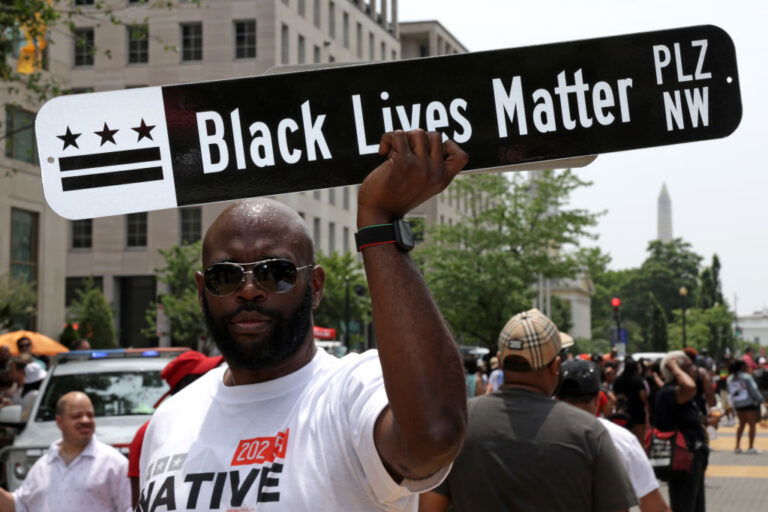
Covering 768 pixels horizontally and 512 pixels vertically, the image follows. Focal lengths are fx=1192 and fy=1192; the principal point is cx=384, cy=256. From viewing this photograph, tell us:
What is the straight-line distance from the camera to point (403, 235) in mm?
2252

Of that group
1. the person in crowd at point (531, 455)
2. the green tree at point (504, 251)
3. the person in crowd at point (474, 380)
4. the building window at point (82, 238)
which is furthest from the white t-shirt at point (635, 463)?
the building window at point (82, 238)

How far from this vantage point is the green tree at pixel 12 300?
24.9 metres

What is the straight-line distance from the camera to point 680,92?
8.27 feet

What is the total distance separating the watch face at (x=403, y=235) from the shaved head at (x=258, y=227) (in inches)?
21.9

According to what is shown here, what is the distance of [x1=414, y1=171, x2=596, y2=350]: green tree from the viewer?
151 ft

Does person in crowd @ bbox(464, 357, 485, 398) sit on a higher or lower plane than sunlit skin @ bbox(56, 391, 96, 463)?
lower

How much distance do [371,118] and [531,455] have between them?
2.22 m

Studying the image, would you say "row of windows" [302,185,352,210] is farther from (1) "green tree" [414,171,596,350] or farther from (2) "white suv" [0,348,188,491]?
(2) "white suv" [0,348,188,491]

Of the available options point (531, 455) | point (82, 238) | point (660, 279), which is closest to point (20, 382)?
point (531, 455)

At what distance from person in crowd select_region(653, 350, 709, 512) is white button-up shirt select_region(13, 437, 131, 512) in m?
4.56

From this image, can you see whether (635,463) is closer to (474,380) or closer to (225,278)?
(225,278)

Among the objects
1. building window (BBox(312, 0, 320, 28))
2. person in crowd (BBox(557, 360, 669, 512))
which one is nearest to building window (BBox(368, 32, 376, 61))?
building window (BBox(312, 0, 320, 28))

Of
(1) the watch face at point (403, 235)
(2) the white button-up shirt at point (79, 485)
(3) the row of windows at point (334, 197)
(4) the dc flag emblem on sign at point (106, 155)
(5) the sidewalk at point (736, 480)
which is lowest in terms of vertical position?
(5) the sidewalk at point (736, 480)

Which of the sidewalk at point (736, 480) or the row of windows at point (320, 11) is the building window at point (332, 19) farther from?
the sidewalk at point (736, 480)
